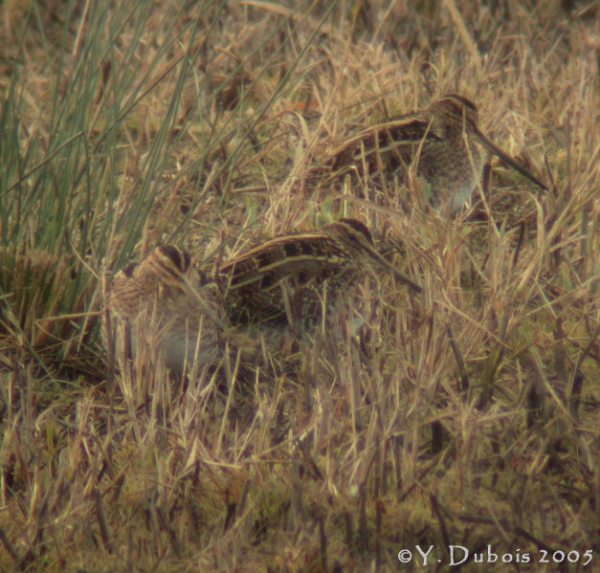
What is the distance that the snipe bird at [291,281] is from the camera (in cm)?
411

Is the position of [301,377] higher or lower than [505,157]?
lower

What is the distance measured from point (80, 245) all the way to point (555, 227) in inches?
68.8

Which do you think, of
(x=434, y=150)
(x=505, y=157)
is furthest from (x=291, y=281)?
(x=505, y=157)

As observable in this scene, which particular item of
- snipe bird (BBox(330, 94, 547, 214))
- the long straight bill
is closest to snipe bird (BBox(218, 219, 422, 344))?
snipe bird (BBox(330, 94, 547, 214))

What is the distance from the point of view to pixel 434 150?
5.25m

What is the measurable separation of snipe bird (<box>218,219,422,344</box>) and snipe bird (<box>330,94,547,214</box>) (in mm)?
834

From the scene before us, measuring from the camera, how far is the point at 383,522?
9.45 ft

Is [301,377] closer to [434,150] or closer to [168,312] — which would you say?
[168,312]

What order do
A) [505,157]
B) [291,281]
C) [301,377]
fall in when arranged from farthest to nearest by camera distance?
1. [505,157]
2. [291,281]
3. [301,377]

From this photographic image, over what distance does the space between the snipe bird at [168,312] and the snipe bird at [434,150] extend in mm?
1344

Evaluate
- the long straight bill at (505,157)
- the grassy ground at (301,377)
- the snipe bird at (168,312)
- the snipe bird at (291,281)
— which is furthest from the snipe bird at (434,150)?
the snipe bird at (168,312)

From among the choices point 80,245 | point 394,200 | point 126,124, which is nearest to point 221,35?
point 126,124

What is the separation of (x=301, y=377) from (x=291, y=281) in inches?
18.9

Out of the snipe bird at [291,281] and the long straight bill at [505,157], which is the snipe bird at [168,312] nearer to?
the snipe bird at [291,281]
